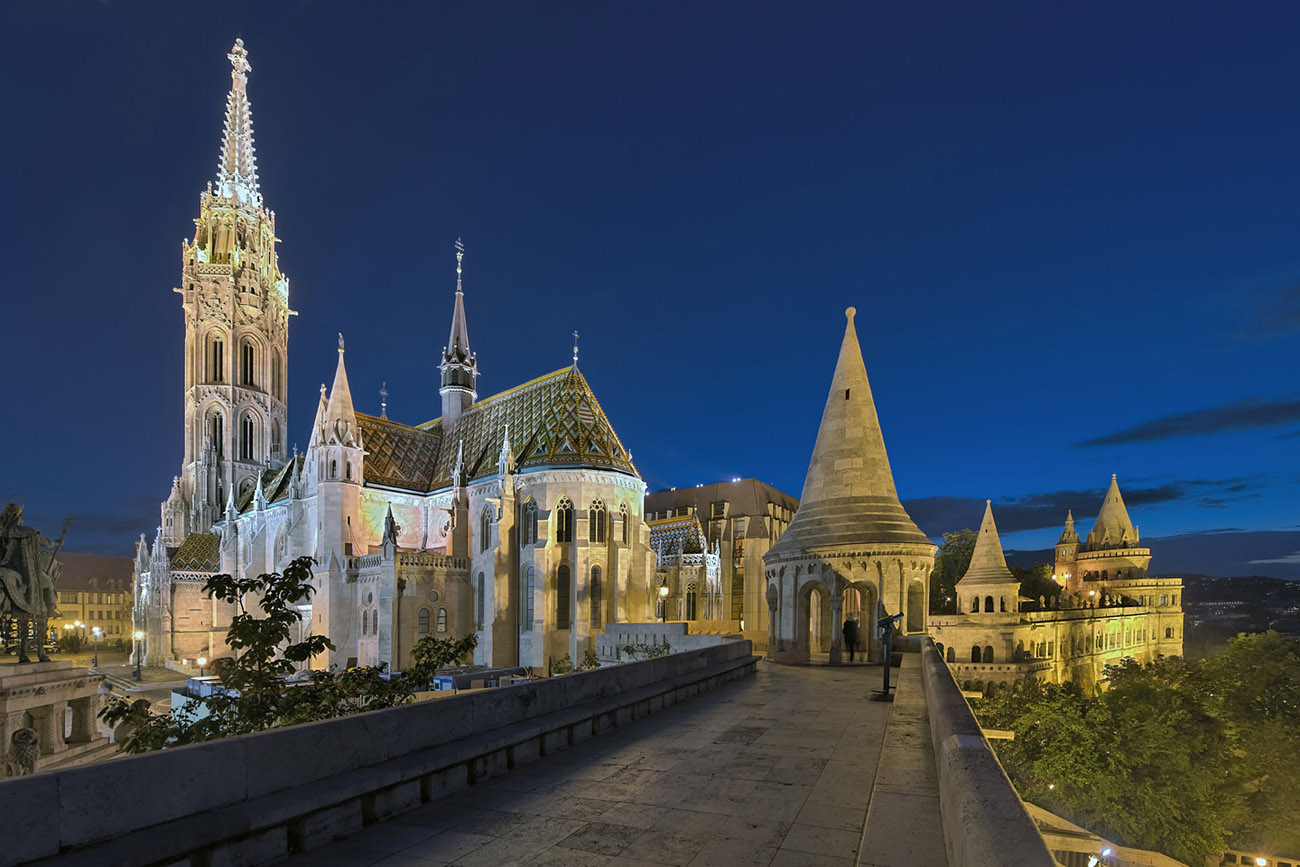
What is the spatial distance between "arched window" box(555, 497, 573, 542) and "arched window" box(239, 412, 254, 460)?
35726mm

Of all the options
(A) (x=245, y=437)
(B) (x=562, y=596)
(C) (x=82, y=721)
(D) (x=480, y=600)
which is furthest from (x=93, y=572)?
(C) (x=82, y=721)

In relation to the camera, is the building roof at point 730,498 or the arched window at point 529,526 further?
the building roof at point 730,498

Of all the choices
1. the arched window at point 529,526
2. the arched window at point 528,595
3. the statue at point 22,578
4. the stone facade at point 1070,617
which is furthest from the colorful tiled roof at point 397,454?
the stone facade at point 1070,617

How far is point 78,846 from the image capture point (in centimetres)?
331

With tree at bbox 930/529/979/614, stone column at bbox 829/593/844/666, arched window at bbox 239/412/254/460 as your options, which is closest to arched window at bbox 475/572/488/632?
stone column at bbox 829/593/844/666

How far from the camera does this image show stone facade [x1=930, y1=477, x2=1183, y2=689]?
1590 inches

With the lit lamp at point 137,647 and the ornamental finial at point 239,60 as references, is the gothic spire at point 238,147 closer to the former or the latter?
the ornamental finial at point 239,60

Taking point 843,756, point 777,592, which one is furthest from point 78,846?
point 777,592

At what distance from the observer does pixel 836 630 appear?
1869 centimetres

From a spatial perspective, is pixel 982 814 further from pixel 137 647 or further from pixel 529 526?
pixel 137 647

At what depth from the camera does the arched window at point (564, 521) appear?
37.7 m

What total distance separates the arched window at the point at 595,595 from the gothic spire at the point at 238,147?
48443 mm

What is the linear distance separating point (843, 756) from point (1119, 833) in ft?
90.3

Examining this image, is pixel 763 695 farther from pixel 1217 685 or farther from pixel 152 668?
pixel 152 668
